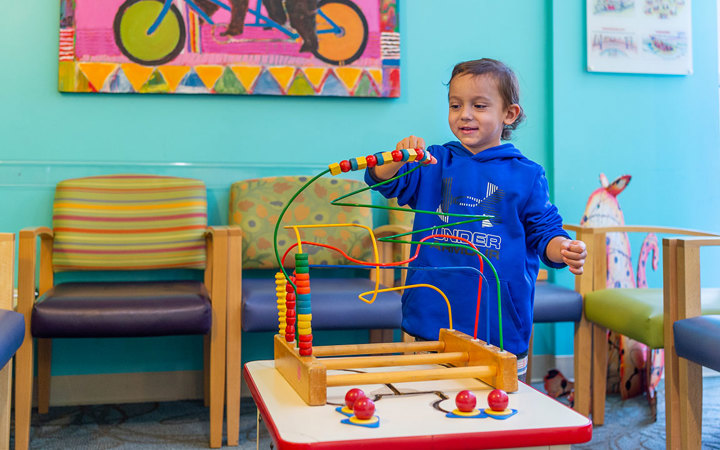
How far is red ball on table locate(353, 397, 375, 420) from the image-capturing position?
92 centimetres

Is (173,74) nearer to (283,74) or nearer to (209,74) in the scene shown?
(209,74)

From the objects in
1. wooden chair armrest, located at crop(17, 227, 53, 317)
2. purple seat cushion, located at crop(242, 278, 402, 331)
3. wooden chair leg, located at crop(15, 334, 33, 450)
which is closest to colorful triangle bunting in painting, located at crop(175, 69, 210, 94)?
wooden chair armrest, located at crop(17, 227, 53, 317)

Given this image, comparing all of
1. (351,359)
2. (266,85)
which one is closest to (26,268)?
(266,85)

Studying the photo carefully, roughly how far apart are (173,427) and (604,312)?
1.50 meters

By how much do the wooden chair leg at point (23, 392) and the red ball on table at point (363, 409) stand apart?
1.39 m

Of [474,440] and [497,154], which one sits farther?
[497,154]

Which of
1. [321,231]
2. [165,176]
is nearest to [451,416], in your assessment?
[321,231]

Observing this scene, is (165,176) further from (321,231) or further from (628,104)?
(628,104)

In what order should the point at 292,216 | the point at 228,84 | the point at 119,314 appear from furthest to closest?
the point at 228,84
the point at 292,216
the point at 119,314

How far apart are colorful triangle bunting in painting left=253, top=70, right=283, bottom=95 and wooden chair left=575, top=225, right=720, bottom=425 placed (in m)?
1.29

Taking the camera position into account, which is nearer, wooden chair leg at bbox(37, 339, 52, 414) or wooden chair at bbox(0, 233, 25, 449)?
wooden chair at bbox(0, 233, 25, 449)

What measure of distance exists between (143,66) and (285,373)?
1.80 m

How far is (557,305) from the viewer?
7.66 feet

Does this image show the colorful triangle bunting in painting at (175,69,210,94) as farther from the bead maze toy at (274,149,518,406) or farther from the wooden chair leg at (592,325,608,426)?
the wooden chair leg at (592,325,608,426)
